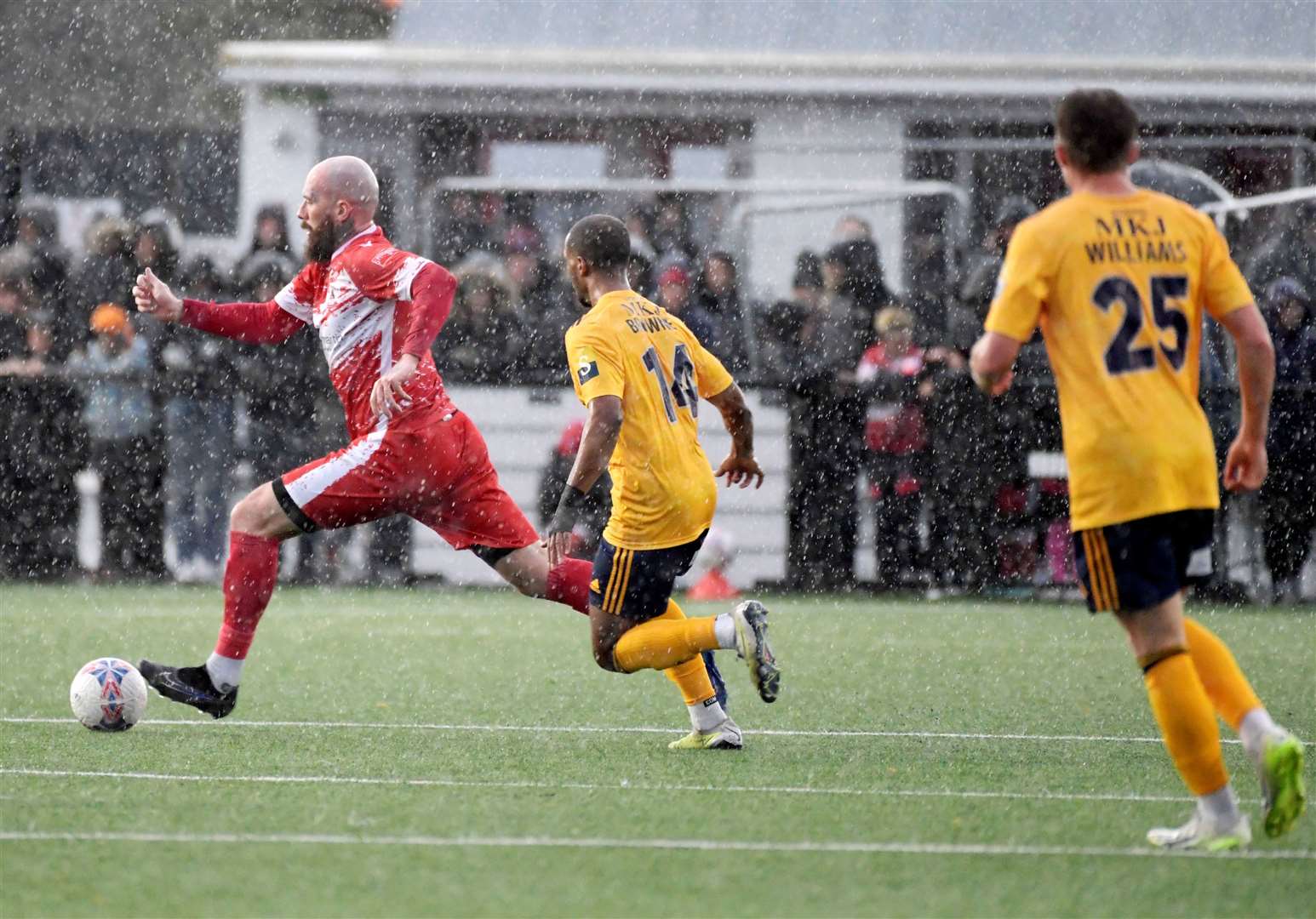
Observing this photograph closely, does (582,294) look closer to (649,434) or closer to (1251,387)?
(649,434)

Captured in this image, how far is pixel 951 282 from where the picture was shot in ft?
47.3

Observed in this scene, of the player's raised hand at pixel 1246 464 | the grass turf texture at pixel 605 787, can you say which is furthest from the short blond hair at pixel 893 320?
the player's raised hand at pixel 1246 464

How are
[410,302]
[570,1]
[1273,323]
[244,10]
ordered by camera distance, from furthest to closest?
[244,10], [570,1], [1273,323], [410,302]

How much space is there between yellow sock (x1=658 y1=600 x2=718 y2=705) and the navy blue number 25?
2363mm

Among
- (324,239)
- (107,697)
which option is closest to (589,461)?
(324,239)

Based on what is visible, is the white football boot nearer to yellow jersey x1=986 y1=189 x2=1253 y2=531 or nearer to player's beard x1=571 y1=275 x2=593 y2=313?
yellow jersey x1=986 y1=189 x2=1253 y2=531

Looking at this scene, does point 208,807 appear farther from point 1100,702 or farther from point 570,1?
point 570,1

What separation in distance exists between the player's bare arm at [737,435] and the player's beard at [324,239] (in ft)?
4.86

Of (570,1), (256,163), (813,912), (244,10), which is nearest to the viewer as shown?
(813,912)

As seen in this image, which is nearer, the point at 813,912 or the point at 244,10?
the point at 813,912

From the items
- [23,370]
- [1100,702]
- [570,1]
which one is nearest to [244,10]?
[570,1]

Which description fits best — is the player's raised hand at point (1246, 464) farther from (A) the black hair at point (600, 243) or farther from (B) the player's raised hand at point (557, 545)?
(A) the black hair at point (600, 243)

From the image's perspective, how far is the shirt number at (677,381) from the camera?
6812mm

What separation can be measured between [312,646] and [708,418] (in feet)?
14.0
